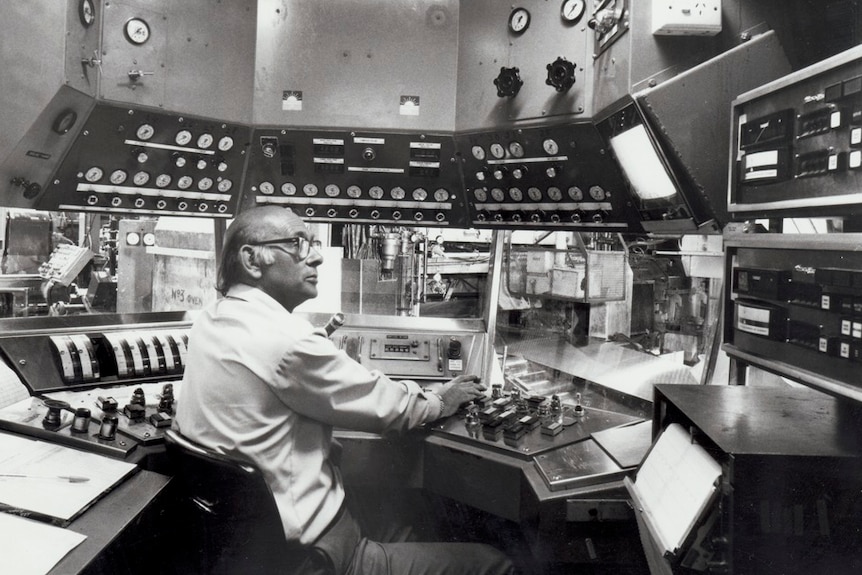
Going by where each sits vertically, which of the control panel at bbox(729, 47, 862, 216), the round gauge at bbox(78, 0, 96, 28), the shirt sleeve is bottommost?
the shirt sleeve

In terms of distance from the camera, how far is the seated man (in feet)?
4.73

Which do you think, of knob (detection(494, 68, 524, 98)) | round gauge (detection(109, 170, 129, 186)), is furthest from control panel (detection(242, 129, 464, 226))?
round gauge (detection(109, 170, 129, 186))

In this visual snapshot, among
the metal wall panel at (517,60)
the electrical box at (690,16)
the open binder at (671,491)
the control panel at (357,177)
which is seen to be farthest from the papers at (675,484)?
the control panel at (357,177)

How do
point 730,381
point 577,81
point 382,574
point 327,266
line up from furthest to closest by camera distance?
point 327,266 → point 577,81 → point 730,381 → point 382,574

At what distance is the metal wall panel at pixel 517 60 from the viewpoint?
2.10m

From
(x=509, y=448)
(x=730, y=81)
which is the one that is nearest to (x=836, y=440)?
(x=509, y=448)

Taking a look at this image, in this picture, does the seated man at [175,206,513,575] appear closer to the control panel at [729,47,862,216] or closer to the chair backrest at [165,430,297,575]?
the chair backrest at [165,430,297,575]

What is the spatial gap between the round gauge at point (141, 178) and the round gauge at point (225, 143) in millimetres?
328

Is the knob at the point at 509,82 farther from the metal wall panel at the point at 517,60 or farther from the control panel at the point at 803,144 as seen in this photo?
the control panel at the point at 803,144

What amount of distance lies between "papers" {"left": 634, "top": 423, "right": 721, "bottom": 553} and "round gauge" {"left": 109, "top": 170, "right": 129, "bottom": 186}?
7.49 feet

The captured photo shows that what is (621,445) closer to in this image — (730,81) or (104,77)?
(730,81)

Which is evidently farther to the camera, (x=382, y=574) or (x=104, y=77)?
(x=104, y=77)

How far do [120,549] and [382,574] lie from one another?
60cm

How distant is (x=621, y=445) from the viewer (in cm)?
163
